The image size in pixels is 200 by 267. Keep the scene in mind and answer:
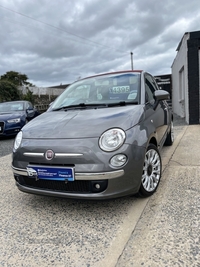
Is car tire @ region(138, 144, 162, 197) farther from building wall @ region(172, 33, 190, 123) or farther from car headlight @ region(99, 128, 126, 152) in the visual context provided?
building wall @ region(172, 33, 190, 123)

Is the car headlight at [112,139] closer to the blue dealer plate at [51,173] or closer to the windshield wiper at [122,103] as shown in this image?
the blue dealer plate at [51,173]

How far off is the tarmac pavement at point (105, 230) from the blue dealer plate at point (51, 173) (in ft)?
1.53

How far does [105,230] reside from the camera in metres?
2.10

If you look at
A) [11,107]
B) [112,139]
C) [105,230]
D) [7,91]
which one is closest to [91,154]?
[112,139]

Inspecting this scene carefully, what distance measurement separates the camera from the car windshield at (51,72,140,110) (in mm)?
3041

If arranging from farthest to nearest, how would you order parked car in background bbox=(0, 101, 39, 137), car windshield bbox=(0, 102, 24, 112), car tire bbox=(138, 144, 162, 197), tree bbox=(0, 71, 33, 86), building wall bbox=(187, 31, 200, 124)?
tree bbox=(0, 71, 33, 86), car windshield bbox=(0, 102, 24, 112), building wall bbox=(187, 31, 200, 124), parked car in background bbox=(0, 101, 39, 137), car tire bbox=(138, 144, 162, 197)

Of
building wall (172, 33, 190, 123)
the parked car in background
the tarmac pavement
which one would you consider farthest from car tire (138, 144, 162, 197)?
building wall (172, 33, 190, 123)

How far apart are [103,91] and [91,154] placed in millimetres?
1403

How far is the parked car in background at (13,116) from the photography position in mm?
7109

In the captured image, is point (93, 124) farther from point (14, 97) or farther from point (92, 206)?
point (14, 97)

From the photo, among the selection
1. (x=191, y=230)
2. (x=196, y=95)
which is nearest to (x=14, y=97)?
(x=196, y=95)

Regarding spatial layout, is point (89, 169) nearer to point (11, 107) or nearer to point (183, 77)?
point (11, 107)

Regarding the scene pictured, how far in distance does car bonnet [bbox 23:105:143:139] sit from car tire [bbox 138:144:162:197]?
0.48 m

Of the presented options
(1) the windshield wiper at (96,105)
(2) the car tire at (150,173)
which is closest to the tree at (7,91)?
(1) the windshield wiper at (96,105)
